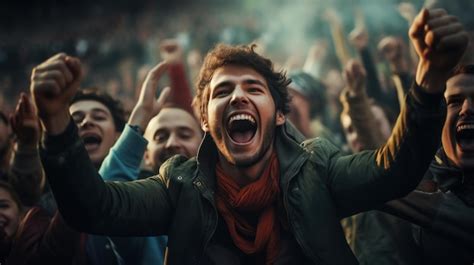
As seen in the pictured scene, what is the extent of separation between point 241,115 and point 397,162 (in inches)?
29.1

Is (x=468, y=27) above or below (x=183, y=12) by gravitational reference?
below

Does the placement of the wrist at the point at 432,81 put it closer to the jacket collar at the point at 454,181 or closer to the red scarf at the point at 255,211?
the red scarf at the point at 255,211

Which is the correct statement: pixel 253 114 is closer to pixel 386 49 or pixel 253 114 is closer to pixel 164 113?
pixel 164 113

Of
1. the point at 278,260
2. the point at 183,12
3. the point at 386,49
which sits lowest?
the point at 278,260

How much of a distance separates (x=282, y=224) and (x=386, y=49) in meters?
2.21

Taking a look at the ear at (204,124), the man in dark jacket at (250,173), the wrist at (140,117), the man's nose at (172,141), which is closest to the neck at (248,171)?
the man in dark jacket at (250,173)

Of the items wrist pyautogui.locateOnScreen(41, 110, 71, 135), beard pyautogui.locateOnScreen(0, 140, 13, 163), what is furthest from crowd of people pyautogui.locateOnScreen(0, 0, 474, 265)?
beard pyautogui.locateOnScreen(0, 140, 13, 163)

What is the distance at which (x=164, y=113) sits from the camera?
13.3 ft

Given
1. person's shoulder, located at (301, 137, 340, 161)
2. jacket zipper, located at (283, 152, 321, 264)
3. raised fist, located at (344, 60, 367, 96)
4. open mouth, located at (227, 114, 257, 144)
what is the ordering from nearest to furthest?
jacket zipper, located at (283, 152, 321, 264), person's shoulder, located at (301, 137, 340, 161), open mouth, located at (227, 114, 257, 144), raised fist, located at (344, 60, 367, 96)

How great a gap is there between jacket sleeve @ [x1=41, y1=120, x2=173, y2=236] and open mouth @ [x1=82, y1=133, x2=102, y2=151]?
1410mm

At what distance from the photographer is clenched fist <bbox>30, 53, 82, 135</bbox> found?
2.14 m

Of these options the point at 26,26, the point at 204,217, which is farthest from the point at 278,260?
the point at 26,26

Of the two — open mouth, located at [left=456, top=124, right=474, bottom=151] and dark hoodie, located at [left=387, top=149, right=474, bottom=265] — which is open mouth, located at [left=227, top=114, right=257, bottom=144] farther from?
open mouth, located at [left=456, top=124, right=474, bottom=151]

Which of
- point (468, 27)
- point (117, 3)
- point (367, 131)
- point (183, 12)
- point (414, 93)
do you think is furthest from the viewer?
point (117, 3)
